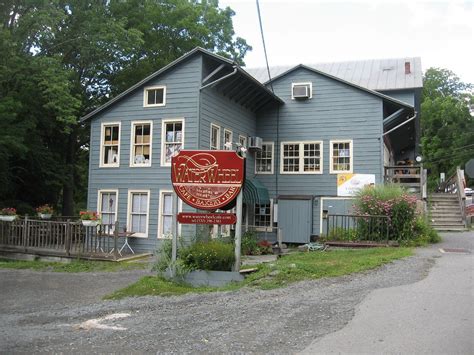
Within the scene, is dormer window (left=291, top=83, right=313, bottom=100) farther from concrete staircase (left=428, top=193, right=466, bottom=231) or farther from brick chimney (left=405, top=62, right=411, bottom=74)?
brick chimney (left=405, top=62, right=411, bottom=74)

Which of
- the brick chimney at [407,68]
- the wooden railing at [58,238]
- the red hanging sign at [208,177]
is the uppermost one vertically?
the brick chimney at [407,68]

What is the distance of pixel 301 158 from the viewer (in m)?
20.2

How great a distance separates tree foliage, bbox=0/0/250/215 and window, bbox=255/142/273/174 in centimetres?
806

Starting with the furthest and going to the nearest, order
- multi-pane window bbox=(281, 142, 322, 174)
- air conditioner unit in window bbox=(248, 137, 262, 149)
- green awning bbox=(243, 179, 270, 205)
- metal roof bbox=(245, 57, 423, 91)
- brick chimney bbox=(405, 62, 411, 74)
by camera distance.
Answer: brick chimney bbox=(405, 62, 411, 74), metal roof bbox=(245, 57, 423, 91), multi-pane window bbox=(281, 142, 322, 174), air conditioner unit in window bbox=(248, 137, 262, 149), green awning bbox=(243, 179, 270, 205)

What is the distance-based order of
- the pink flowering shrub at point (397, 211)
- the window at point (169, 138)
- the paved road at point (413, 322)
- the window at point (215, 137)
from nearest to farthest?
the paved road at point (413, 322) → the pink flowering shrub at point (397, 211) → the window at point (169, 138) → the window at point (215, 137)

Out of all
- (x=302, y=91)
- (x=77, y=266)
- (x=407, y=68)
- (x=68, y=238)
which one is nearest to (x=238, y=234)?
(x=77, y=266)

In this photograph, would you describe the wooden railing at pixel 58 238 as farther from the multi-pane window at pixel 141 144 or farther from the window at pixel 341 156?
the window at pixel 341 156

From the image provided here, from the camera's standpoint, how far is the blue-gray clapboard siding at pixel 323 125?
1908 cm

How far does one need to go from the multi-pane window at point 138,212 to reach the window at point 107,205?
2.38 ft

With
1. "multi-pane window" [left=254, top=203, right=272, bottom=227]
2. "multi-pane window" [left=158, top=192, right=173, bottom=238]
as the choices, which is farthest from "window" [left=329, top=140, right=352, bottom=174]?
"multi-pane window" [left=158, top=192, right=173, bottom=238]

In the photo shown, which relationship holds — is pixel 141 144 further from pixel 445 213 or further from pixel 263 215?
pixel 445 213

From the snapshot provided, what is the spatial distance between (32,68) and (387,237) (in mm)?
15450

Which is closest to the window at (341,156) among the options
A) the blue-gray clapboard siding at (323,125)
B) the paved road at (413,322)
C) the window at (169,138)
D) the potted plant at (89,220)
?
the blue-gray clapboard siding at (323,125)

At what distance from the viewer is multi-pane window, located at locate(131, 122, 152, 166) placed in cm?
1717
